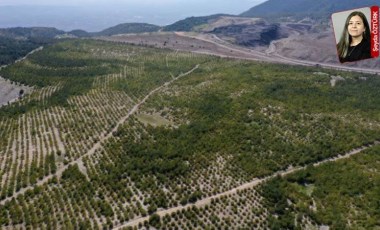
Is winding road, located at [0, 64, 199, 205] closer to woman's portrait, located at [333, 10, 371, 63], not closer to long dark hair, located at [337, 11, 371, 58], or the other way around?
long dark hair, located at [337, 11, 371, 58]

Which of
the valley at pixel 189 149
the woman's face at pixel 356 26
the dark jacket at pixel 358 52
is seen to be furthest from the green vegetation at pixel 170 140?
the woman's face at pixel 356 26

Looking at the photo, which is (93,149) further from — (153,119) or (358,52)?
(358,52)

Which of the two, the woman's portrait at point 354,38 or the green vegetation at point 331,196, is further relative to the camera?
the green vegetation at point 331,196

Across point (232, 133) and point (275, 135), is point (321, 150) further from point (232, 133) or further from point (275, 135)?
point (232, 133)

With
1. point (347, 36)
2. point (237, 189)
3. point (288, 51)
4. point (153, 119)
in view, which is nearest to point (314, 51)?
point (288, 51)

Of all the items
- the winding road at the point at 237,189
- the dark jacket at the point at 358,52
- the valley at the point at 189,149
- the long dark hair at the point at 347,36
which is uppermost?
the long dark hair at the point at 347,36

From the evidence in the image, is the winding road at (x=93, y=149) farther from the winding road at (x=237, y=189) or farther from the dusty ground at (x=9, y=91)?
the dusty ground at (x=9, y=91)

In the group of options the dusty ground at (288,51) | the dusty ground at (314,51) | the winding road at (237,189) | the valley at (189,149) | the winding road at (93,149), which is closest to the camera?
the winding road at (237,189)

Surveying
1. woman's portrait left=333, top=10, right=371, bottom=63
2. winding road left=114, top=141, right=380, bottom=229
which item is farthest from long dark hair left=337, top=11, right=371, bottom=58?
winding road left=114, top=141, right=380, bottom=229
